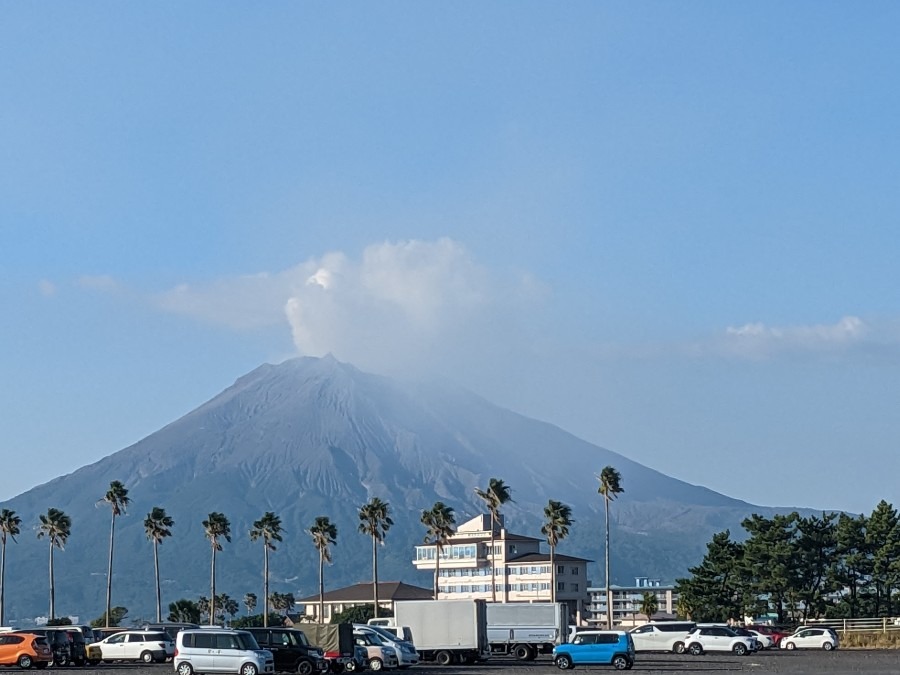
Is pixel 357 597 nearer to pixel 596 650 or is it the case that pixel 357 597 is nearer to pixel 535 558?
pixel 535 558

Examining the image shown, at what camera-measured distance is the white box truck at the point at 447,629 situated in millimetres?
60562

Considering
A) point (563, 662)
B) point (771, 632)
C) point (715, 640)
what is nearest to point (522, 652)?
point (715, 640)

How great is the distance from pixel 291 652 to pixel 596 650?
13.2 metres

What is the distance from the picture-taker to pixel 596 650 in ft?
177

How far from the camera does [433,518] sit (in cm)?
12781

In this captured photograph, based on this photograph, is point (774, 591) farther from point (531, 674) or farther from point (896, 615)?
point (531, 674)

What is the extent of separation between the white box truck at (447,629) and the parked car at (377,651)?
587 cm

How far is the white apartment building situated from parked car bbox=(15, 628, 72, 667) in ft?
288

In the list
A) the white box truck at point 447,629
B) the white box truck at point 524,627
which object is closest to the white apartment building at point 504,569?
the white box truck at point 524,627

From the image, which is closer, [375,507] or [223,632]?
[223,632]

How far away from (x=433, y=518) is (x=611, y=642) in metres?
74.4

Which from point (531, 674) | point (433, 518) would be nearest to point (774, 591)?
point (433, 518)

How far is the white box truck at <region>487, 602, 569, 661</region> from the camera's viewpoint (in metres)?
67.6

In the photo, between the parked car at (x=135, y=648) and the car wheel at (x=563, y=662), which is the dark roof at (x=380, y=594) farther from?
the car wheel at (x=563, y=662)
